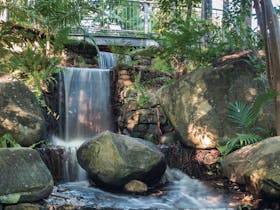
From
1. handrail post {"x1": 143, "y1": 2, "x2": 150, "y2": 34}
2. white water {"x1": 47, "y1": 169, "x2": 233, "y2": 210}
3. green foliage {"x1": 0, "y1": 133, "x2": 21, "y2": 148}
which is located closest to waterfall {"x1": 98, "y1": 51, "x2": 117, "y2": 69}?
handrail post {"x1": 143, "y1": 2, "x2": 150, "y2": 34}

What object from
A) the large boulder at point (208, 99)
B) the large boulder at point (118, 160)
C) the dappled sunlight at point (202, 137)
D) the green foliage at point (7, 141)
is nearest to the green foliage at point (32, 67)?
the green foliage at point (7, 141)

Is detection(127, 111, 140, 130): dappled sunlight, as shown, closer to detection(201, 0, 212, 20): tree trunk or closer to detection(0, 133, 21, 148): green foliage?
detection(0, 133, 21, 148): green foliage

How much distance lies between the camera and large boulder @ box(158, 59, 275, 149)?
22.9 ft

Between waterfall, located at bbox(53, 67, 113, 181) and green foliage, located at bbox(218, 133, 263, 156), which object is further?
waterfall, located at bbox(53, 67, 113, 181)

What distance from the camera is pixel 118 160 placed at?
Result: 5520 millimetres

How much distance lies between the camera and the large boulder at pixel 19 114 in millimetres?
6211

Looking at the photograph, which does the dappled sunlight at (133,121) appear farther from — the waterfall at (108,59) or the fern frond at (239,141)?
the waterfall at (108,59)

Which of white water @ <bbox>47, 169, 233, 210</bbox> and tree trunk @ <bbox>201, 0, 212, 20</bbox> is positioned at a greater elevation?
tree trunk @ <bbox>201, 0, 212, 20</bbox>

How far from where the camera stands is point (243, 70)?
739 cm

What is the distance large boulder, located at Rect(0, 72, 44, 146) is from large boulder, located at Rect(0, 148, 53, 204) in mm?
1460

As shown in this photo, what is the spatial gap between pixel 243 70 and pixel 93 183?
360cm

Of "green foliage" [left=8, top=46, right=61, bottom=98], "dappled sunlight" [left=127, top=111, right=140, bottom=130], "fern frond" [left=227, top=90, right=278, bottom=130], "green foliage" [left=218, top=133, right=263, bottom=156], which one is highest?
"green foliage" [left=8, top=46, right=61, bottom=98]

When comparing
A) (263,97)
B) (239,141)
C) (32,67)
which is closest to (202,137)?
(239,141)

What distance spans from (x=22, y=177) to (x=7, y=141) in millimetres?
1561
